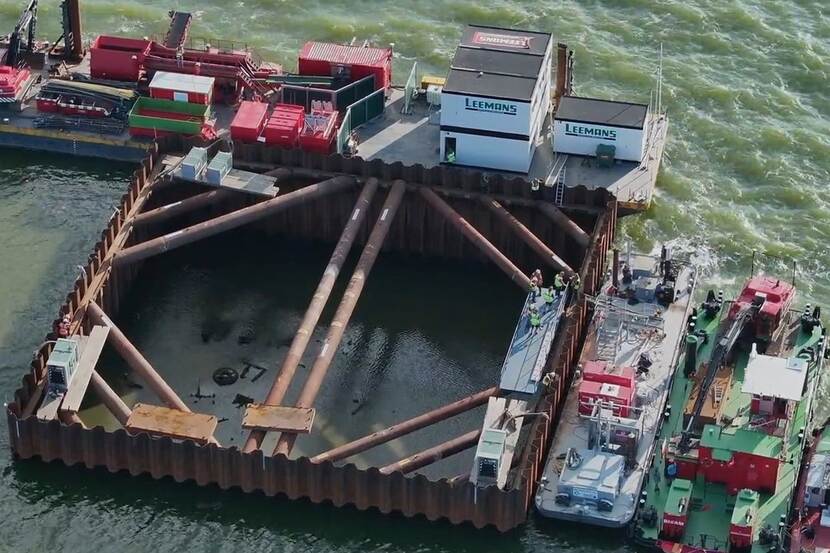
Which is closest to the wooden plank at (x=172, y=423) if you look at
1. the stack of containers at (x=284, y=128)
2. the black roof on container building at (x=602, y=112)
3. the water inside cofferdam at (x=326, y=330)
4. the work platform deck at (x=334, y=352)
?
the work platform deck at (x=334, y=352)

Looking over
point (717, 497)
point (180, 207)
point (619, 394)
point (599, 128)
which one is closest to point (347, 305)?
point (180, 207)

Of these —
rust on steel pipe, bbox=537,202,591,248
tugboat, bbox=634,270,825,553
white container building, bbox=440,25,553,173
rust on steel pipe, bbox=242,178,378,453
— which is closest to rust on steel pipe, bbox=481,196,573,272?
rust on steel pipe, bbox=537,202,591,248

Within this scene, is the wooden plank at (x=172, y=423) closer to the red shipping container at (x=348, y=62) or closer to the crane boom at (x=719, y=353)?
the crane boom at (x=719, y=353)

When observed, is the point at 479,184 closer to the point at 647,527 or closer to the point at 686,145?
the point at 686,145

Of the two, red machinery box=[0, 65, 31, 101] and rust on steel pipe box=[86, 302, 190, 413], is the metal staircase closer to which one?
rust on steel pipe box=[86, 302, 190, 413]

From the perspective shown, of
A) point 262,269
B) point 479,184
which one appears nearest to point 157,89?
point 262,269

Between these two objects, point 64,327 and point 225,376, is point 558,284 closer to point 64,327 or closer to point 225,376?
point 225,376
